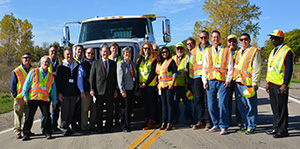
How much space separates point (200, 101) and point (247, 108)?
3.54ft

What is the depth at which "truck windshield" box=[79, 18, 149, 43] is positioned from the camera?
29.1 ft

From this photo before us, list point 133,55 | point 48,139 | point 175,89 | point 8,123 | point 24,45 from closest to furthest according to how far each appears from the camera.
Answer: point 48,139
point 175,89
point 133,55
point 8,123
point 24,45

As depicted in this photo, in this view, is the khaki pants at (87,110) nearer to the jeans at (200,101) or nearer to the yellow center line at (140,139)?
the yellow center line at (140,139)

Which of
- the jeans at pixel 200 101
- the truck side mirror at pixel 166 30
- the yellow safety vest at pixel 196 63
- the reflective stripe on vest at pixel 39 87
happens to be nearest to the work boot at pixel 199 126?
Answer: the jeans at pixel 200 101

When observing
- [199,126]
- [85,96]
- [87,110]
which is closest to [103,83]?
[85,96]

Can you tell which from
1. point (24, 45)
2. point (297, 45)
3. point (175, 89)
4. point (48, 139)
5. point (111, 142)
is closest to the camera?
point (111, 142)

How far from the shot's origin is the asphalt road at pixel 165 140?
5281 mm

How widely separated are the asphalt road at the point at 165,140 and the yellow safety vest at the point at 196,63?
135cm

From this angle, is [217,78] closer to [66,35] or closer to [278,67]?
[278,67]

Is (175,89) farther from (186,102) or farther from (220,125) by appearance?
(220,125)

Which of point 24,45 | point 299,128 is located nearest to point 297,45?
point 24,45

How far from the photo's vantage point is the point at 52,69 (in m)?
6.83

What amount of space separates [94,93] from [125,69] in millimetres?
919

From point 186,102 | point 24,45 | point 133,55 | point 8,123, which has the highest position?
point 24,45
